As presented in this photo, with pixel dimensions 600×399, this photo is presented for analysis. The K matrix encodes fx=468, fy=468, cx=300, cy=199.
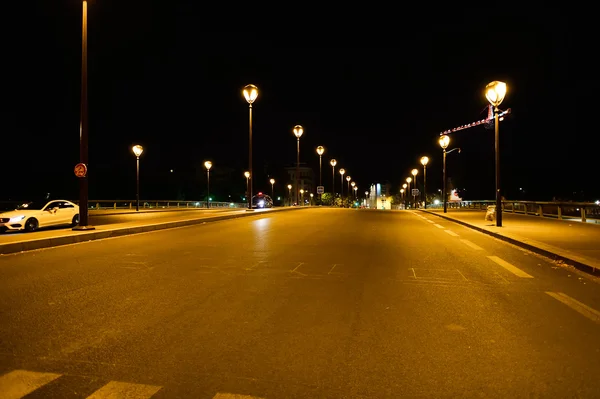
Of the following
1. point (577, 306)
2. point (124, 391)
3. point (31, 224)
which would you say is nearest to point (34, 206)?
point (31, 224)

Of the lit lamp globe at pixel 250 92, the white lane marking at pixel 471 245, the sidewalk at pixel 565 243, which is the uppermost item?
the lit lamp globe at pixel 250 92

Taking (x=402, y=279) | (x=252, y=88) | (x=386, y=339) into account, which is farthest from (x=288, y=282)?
(x=252, y=88)

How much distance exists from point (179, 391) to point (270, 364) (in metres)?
0.94

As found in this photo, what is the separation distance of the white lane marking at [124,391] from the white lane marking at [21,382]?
0.56 m

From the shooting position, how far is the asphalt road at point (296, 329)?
4.09 metres

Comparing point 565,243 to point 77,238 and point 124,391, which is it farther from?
point 77,238

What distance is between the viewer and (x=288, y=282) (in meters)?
8.46

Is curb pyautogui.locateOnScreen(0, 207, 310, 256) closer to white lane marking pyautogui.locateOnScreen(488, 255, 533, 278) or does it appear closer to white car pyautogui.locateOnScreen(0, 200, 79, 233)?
white car pyautogui.locateOnScreen(0, 200, 79, 233)

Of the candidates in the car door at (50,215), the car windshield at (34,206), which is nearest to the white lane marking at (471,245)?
the car door at (50,215)

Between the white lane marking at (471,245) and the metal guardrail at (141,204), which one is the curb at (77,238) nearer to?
the white lane marking at (471,245)

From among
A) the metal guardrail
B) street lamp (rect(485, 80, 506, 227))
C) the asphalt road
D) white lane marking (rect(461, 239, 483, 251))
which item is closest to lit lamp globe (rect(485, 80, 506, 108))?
street lamp (rect(485, 80, 506, 227))

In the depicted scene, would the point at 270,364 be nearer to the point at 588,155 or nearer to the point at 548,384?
the point at 548,384

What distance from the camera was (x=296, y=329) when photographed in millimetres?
5625

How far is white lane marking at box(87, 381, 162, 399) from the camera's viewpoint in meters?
3.84
